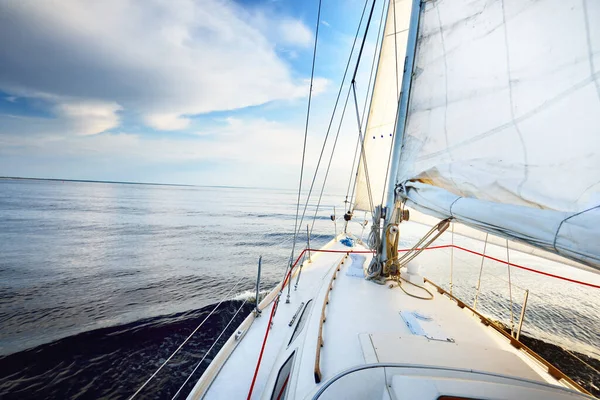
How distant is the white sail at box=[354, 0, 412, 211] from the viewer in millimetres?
6920

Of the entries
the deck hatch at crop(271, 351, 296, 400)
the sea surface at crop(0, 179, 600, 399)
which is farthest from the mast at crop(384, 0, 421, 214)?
the sea surface at crop(0, 179, 600, 399)

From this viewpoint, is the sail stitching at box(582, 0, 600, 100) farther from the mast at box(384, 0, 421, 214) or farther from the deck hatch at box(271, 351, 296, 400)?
the deck hatch at box(271, 351, 296, 400)

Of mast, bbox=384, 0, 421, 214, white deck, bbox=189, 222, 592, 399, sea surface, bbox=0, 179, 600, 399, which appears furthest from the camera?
sea surface, bbox=0, 179, 600, 399

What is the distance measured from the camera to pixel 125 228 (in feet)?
76.8

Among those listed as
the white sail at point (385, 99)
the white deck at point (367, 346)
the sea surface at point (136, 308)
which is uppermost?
the white sail at point (385, 99)

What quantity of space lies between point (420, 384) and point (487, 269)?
13789 millimetres

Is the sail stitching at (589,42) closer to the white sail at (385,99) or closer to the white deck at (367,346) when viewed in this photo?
the white deck at (367,346)

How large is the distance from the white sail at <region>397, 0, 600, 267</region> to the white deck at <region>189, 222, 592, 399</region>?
1.20 m

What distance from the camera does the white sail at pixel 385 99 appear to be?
22.7 ft

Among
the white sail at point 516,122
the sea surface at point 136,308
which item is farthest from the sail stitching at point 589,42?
the sea surface at point 136,308

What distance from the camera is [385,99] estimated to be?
762 cm

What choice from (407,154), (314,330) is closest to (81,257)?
(314,330)

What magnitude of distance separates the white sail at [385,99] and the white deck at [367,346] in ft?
12.9

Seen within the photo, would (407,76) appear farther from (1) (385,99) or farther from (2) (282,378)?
(2) (282,378)
